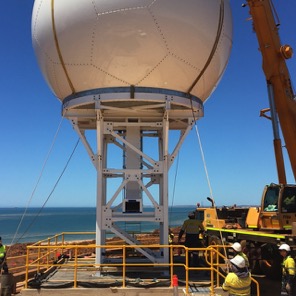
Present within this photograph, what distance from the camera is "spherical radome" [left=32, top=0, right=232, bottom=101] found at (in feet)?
30.5

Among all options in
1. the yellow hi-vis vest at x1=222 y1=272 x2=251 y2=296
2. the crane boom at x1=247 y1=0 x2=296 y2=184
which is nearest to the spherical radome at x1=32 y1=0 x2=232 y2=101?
the crane boom at x1=247 y1=0 x2=296 y2=184

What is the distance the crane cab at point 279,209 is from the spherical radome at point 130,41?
14.5ft

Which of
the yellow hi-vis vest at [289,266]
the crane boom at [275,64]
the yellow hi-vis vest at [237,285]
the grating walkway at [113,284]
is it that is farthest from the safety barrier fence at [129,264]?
the crane boom at [275,64]

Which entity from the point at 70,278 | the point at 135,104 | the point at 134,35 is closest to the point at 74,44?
the point at 134,35

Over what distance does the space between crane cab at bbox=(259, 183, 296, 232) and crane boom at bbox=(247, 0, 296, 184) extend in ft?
11.2

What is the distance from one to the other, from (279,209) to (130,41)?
6779 mm

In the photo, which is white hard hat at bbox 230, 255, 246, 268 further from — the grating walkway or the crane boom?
the crane boom

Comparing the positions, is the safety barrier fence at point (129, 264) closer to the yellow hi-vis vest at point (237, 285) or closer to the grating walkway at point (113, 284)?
the grating walkway at point (113, 284)

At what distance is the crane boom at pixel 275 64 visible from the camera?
593 inches

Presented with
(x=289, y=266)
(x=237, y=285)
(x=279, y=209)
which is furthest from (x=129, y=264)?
(x=279, y=209)

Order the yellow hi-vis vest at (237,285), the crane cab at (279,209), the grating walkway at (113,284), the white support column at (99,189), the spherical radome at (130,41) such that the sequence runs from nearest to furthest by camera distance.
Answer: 1. the yellow hi-vis vest at (237,285)
2. the grating walkway at (113,284)
3. the spherical radome at (130,41)
4. the white support column at (99,189)
5. the crane cab at (279,209)

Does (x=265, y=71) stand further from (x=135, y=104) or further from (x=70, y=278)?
(x=70, y=278)

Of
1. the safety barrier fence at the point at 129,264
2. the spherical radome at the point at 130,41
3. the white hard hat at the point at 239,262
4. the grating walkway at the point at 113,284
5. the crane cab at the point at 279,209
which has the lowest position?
the grating walkway at the point at 113,284

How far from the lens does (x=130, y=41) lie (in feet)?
30.8
